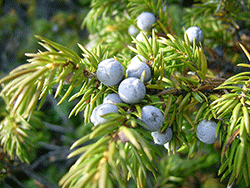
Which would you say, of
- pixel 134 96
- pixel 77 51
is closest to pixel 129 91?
pixel 134 96

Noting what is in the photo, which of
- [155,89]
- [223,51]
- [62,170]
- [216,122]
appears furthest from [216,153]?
[62,170]

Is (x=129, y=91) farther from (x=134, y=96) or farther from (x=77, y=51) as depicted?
(x=77, y=51)

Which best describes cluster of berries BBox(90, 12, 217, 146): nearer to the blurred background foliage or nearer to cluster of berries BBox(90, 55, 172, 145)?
cluster of berries BBox(90, 55, 172, 145)

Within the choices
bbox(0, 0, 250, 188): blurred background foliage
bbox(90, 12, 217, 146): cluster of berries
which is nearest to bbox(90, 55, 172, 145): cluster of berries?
bbox(90, 12, 217, 146): cluster of berries

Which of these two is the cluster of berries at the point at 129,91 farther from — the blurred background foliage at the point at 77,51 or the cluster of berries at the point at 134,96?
the blurred background foliage at the point at 77,51

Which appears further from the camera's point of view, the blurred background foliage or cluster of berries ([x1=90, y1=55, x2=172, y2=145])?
the blurred background foliage

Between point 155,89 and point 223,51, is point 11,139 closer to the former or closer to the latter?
point 155,89

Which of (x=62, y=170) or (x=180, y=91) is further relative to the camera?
(x=62, y=170)

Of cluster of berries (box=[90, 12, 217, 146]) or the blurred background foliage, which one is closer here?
cluster of berries (box=[90, 12, 217, 146])
